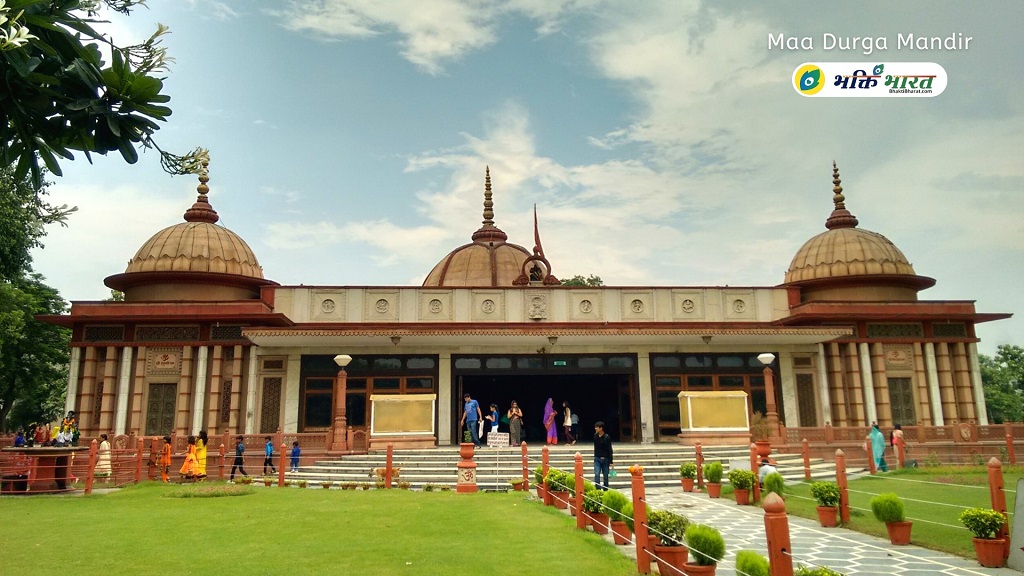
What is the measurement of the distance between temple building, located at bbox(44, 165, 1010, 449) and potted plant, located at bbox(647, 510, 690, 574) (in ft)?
46.5

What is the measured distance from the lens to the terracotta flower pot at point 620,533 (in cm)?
898

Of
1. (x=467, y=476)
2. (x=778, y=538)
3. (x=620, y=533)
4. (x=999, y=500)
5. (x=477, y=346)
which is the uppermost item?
→ (x=477, y=346)

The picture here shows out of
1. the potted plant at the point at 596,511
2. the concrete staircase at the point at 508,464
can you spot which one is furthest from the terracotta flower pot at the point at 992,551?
the concrete staircase at the point at 508,464

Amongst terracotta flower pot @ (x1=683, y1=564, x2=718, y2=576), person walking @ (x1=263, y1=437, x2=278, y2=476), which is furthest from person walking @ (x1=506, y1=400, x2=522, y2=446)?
terracotta flower pot @ (x1=683, y1=564, x2=718, y2=576)

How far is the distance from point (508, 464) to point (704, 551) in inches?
465

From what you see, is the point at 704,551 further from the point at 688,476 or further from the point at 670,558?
the point at 688,476

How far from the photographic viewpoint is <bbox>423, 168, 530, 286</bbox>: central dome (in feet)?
107

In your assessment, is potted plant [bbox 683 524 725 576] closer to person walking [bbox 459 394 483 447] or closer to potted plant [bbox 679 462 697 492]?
potted plant [bbox 679 462 697 492]

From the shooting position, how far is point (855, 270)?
28469 millimetres

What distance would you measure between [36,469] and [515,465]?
11.3m

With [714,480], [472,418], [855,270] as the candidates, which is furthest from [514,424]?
[855,270]

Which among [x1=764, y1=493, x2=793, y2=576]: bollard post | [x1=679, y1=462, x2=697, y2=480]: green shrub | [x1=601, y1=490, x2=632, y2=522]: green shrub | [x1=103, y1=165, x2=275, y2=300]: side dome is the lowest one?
A: [x1=679, y1=462, x2=697, y2=480]: green shrub

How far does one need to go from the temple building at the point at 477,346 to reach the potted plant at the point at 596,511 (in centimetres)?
1197

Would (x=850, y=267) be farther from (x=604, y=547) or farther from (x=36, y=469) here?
(x=36, y=469)
